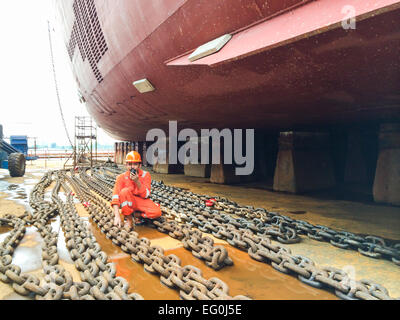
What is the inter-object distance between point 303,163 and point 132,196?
3.71 m

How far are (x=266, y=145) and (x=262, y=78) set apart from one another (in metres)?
5.56

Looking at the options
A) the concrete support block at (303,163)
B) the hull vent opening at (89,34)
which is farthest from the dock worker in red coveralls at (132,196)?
the concrete support block at (303,163)

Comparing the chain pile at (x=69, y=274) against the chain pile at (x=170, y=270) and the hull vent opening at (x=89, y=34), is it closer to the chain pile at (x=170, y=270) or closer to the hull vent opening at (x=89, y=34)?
the chain pile at (x=170, y=270)

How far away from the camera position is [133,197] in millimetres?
3160

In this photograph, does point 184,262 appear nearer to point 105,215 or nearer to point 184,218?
point 184,218

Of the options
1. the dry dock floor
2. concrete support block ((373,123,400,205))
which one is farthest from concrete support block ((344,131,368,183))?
the dry dock floor

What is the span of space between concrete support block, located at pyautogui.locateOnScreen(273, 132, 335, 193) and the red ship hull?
0.71m

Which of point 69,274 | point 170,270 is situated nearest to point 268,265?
point 170,270

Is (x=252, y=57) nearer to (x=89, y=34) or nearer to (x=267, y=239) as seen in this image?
(x=267, y=239)

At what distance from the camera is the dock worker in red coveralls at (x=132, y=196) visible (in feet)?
9.83

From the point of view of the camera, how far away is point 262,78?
2.71 meters

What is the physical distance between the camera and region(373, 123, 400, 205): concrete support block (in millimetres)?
4059

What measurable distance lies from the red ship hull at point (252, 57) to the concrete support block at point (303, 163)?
0.71 m
